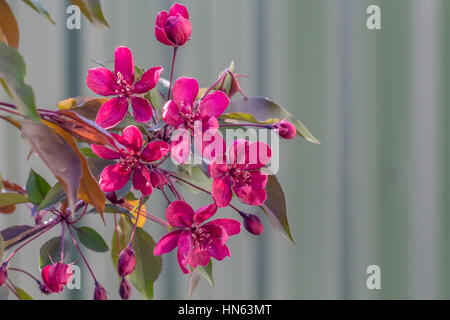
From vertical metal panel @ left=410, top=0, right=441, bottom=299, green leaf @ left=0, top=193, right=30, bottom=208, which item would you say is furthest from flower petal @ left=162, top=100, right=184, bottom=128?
vertical metal panel @ left=410, top=0, right=441, bottom=299

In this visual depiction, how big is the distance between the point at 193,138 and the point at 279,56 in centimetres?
109

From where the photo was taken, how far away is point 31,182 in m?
0.47

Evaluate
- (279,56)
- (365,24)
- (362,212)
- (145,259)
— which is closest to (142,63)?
(279,56)

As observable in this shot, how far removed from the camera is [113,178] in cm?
34

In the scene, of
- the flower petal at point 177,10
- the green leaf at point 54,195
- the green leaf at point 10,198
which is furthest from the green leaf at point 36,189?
the flower petal at point 177,10

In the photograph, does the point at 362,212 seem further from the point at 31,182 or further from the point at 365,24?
the point at 31,182

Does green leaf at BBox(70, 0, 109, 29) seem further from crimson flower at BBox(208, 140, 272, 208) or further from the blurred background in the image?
the blurred background

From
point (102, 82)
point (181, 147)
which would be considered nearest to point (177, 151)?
point (181, 147)

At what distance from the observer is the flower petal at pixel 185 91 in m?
0.35

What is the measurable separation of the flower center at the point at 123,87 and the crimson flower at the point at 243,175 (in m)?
0.10

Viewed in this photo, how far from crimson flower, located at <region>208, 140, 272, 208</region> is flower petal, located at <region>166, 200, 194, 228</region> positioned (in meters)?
0.04

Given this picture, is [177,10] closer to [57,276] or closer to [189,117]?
[189,117]

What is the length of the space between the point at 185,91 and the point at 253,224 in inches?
5.2

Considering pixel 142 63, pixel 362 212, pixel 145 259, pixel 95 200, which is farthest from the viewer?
pixel 362 212
